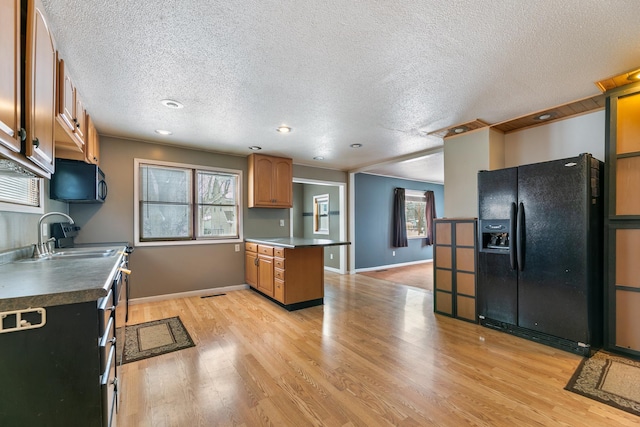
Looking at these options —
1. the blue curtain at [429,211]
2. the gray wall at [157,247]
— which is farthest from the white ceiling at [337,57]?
the blue curtain at [429,211]

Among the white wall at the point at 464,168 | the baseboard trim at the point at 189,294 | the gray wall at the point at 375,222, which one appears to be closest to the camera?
the white wall at the point at 464,168

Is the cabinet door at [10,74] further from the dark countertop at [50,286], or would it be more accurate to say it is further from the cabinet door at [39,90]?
the dark countertop at [50,286]

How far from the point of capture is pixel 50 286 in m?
1.17

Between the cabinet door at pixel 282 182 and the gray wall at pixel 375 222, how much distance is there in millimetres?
1965

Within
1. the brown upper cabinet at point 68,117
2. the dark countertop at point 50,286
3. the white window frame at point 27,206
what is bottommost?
the dark countertop at point 50,286

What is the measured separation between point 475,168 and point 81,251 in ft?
14.5

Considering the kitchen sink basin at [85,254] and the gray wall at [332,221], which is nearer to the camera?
the kitchen sink basin at [85,254]

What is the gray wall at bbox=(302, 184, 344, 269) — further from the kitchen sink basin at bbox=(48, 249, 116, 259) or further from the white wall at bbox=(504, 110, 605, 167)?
the kitchen sink basin at bbox=(48, 249, 116, 259)

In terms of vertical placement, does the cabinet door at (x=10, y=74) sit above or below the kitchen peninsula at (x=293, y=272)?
above

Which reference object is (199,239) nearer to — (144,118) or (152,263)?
(152,263)

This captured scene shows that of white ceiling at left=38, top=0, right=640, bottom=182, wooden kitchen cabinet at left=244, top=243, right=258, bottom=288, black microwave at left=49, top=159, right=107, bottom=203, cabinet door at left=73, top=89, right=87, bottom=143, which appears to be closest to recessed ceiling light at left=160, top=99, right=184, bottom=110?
white ceiling at left=38, top=0, right=640, bottom=182

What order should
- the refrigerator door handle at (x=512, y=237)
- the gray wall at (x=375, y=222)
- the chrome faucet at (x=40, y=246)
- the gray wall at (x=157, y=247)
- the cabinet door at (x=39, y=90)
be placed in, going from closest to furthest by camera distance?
the cabinet door at (x=39, y=90), the chrome faucet at (x=40, y=246), the refrigerator door handle at (x=512, y=237), the gray wall at (x=157, y=247), the gray wall at (x=375, y=222)

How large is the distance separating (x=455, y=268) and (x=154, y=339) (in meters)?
3.42

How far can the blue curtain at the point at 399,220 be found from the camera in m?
7.21
